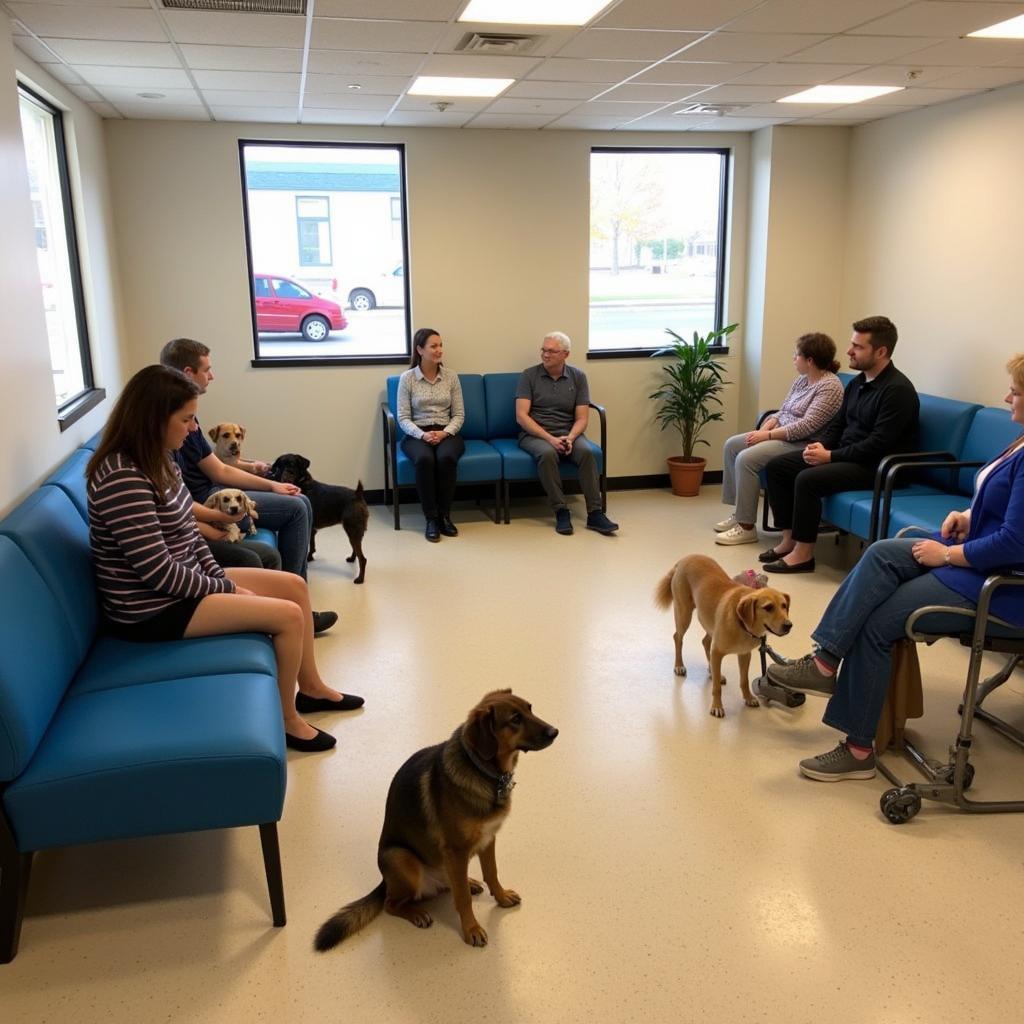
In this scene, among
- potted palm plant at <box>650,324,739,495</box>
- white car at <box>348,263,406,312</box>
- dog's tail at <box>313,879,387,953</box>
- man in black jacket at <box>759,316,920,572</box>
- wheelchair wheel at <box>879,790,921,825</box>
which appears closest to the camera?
dog's tail at <box>313,879,387,953</box>

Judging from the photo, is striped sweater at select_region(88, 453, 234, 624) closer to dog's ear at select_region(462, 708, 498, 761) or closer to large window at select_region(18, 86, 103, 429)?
dog's ear at select_region(462, 708, 498, 761)

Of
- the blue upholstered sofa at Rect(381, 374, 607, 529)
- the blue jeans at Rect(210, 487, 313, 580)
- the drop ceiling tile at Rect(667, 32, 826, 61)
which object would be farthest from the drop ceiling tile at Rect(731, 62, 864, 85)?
the blue jeans at Rect(210, 487, 313, 580)

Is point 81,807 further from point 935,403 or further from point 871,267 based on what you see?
point 871,267

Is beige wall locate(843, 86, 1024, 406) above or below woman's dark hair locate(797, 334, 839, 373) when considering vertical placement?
above

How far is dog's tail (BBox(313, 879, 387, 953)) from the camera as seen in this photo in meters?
2.24

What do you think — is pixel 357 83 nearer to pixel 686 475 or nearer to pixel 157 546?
pixel 157 546

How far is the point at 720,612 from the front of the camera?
337 centimetres

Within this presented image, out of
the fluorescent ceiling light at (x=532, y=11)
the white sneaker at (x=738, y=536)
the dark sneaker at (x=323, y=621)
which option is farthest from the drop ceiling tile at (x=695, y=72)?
the dark sneaker at (x=323, y=621)

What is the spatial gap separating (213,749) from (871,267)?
5556 mm

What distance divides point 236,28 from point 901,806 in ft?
11.8

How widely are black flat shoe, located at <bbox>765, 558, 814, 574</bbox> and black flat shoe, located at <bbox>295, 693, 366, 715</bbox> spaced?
2.59m

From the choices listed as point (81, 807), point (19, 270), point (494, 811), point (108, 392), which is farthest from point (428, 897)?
point (108, 392)

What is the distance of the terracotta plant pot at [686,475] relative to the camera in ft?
22.2

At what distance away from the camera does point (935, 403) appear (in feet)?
16.9
